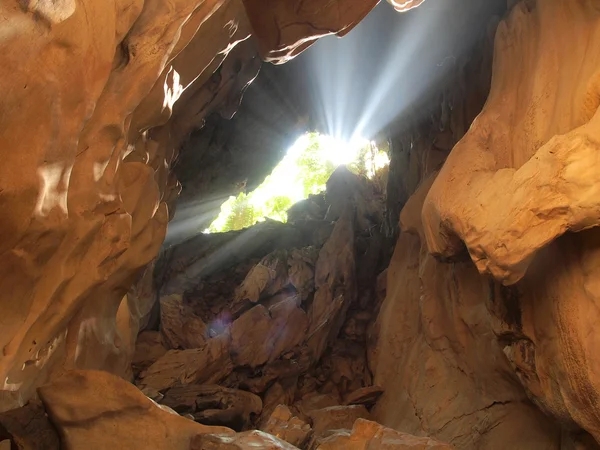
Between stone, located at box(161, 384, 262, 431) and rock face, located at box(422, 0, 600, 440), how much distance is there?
15.2ft

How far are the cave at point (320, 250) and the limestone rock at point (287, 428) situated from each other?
0.05m

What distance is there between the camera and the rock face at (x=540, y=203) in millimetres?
3674

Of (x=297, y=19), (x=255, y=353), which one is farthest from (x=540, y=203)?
(x=255, y=353)

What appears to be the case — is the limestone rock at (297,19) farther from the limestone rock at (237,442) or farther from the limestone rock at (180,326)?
the limestone rock at (180,326)

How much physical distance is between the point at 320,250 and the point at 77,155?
9457 millimetres

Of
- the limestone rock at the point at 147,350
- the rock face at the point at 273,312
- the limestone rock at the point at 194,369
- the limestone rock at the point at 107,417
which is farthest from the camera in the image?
the limestone rock at the point at 147,350

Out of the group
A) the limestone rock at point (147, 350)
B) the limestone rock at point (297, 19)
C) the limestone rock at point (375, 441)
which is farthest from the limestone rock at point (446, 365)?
the limestone rock at point (147, 350)

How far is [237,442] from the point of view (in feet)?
14.8

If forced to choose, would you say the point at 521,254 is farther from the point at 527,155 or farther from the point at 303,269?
the point at 303,269

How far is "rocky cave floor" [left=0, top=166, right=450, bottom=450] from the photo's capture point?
183 inches

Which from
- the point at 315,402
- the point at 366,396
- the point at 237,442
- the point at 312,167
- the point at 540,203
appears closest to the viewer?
the point at 540,203

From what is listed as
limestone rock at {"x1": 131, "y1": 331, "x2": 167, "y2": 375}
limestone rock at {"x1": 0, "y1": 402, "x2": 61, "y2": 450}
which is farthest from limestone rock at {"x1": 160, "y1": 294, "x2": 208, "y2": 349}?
limestone rock at {"x1": 0, "y1": 402, "x2": 61, "y2": 450}

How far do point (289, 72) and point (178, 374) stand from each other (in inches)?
325

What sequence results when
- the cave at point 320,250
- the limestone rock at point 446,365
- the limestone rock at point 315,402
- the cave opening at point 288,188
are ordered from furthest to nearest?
the cave opening at point 288,188
the limestone rock at point 315,402
the limestone rock at point 446,365
the cave at point 320,250
